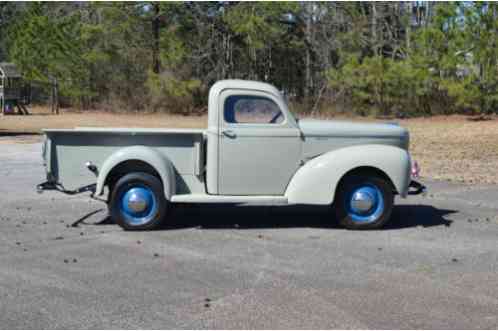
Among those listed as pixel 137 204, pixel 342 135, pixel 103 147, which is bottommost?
pixel 137 204

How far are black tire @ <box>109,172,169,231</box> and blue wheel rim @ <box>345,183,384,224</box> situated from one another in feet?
7.39

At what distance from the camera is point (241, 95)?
28.3 feet

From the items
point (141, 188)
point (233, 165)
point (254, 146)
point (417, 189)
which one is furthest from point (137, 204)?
point (417, 189)

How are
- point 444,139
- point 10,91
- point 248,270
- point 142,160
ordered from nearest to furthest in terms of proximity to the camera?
1. point 248,270
2. point 142,160
3. point 444,139
4. point 10,91

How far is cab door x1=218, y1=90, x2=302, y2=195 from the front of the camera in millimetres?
8508

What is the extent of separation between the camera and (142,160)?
8.30m

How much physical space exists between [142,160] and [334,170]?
2275mm

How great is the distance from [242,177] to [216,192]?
363 millimetres

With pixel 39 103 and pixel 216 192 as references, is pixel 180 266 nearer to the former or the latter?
pixel 216 192

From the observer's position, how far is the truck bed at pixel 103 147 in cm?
842

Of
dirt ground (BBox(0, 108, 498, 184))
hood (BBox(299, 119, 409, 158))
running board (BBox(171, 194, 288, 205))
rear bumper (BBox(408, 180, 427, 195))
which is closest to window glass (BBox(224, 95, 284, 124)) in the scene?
hood (BBox(299, 119, 409, 158))

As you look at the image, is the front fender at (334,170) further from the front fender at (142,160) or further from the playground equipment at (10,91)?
the playground equipment at (10,91)

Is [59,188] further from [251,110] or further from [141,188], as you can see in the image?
[251,110]

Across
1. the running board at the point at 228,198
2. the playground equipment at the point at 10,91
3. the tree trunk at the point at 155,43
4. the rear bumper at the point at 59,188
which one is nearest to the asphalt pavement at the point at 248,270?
the running board at the point at 228,198
